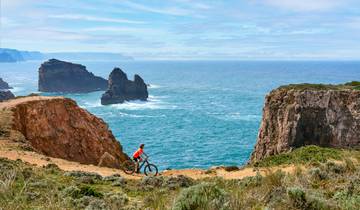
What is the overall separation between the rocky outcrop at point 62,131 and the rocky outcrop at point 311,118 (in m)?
17.5

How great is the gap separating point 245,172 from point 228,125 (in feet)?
210

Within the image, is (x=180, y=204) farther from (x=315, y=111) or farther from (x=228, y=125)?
(x=228, y=125)

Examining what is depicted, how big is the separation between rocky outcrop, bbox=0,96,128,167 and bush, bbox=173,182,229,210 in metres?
28.8

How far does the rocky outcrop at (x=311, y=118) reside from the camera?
152 feet

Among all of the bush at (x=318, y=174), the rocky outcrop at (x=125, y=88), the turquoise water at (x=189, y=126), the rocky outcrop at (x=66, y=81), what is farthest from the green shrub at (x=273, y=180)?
the rocky outcrop at (x=66, y=81)

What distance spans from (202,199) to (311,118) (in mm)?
42420

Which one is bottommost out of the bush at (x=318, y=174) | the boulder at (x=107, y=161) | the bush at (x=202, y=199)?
the boulder at (x=107, y=161)

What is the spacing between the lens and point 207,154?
229 feet

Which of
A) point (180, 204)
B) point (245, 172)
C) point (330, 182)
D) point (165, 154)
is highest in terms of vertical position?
point (180, 204)

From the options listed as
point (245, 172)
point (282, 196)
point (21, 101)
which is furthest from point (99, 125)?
point (282, 196)

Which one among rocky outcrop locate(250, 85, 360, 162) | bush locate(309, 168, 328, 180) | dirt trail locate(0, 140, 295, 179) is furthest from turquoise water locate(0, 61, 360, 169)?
bush locate(309, 168, 328, 180)

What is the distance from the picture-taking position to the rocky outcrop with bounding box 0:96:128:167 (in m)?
38.7

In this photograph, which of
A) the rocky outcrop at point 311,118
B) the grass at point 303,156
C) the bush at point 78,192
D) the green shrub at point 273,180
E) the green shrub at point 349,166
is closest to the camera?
the green shrub at point 273,180

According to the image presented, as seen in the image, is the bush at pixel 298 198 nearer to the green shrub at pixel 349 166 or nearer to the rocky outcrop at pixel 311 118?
the green shrub at pixel 349 166
